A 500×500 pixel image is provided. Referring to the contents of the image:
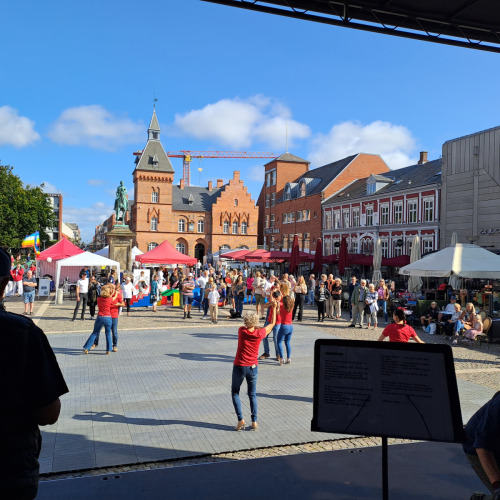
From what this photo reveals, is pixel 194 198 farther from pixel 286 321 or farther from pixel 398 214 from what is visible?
pixel 286 321

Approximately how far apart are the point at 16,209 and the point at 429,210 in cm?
4375

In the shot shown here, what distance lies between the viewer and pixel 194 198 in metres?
72.1

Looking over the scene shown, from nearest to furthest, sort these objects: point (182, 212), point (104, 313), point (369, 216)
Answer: point (104, 313) < point (369, 216) < point (182, 212)

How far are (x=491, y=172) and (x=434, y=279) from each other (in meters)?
6.85

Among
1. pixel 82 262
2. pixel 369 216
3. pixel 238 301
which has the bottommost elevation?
pixel 238 301

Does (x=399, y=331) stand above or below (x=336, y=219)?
below

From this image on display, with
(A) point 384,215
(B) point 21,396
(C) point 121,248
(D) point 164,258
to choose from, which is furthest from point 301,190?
(B) point 21,396

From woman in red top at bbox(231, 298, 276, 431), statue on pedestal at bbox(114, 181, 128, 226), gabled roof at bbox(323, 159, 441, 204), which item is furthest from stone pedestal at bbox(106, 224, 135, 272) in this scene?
gabled roof at bbox(323, 159, 441, 204)

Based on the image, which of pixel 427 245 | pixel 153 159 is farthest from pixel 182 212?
pixel 427 245

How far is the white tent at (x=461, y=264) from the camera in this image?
1496cm

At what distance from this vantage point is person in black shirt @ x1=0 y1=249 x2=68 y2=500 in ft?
A: 6.86

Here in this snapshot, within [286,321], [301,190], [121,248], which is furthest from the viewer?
[301,190]

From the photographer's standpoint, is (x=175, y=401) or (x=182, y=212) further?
(x=182, y=212)

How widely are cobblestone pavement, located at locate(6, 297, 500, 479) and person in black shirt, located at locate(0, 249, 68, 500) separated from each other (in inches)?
123
